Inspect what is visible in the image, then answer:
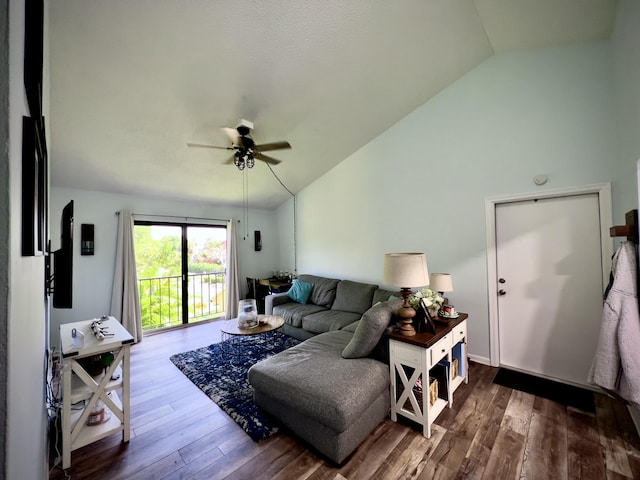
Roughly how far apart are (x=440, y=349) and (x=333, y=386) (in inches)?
38.3

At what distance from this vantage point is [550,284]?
2.71 m

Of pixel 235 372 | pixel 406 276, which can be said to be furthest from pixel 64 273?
pixel 406 276

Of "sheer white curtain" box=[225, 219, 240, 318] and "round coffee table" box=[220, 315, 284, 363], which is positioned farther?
"sheer white curtain" box=[225, 219, 240, 318]

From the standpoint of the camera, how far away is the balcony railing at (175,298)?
14.6 feet

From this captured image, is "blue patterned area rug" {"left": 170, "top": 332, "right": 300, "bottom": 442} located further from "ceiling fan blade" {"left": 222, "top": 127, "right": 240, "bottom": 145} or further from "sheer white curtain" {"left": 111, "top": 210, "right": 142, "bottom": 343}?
"ceiling fan blade" {"left": 222, "top": 127, "right": 240, "bottom": 145}

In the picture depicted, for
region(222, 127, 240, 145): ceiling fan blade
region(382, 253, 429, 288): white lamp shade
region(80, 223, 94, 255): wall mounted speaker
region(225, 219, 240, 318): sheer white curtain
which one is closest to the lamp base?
region(382, 253, 429, 288): white lamp shade

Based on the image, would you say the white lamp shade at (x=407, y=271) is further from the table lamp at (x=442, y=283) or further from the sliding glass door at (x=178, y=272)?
the sliding glass door at (x=178, y=272)

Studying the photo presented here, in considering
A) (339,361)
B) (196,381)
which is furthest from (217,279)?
(339,361)

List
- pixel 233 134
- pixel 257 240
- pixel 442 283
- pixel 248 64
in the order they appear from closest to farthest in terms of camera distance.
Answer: pixel 248 64 → pixel 233 134 → pixel 442 283 → pixel 257 240

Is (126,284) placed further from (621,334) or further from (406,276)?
(621,334)

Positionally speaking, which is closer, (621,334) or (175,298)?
(621,334)

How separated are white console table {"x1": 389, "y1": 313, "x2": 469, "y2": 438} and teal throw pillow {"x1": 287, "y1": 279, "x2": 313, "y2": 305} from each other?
242 centimetres

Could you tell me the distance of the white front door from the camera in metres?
2.54

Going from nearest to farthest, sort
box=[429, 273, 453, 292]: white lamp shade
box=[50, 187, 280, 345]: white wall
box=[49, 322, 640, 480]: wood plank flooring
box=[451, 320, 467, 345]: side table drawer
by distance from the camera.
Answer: box=[49, 322, 640, 480]: wood plank flooring < box=[451, 320, 467, 345]: side table drawer < box=[429, 273, 453, 292]: white lamp shade < box=[50, 187, 280, 345]: white wall
